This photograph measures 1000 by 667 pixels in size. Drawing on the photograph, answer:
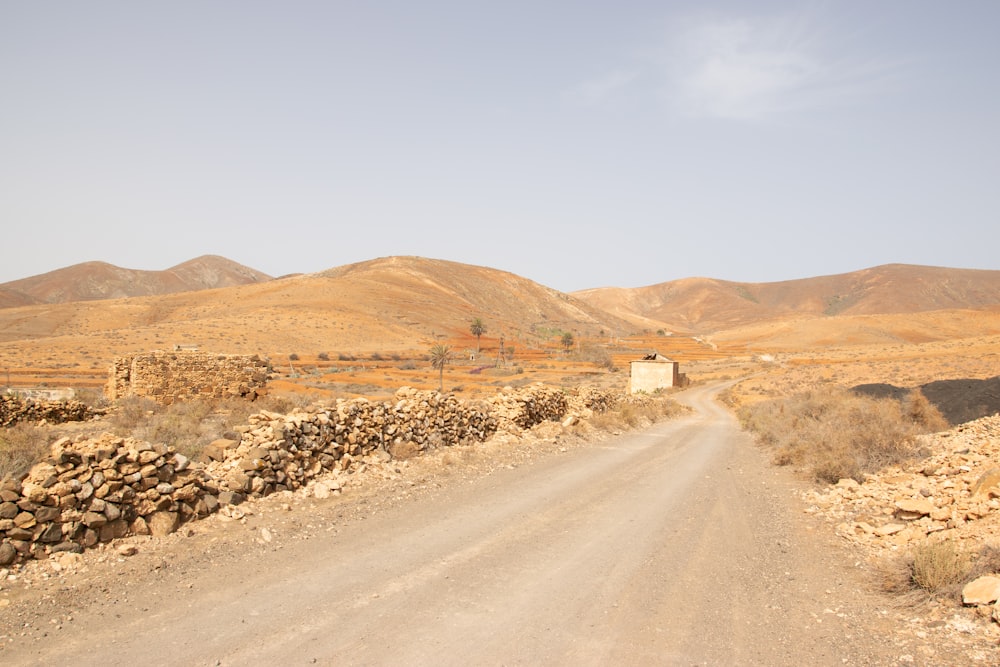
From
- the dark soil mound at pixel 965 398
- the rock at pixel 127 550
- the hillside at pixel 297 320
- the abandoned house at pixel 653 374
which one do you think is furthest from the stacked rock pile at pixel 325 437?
the hillside at pixel 297 320

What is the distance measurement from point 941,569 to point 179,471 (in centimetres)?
895

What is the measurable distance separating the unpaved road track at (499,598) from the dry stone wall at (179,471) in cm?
80

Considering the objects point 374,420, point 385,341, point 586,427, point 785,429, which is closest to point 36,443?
point 374,420

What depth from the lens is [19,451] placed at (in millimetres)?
8297

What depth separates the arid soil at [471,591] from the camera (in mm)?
4887

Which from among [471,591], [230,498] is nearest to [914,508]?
[471,591]

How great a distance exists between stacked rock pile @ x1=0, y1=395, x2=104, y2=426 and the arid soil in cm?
1330

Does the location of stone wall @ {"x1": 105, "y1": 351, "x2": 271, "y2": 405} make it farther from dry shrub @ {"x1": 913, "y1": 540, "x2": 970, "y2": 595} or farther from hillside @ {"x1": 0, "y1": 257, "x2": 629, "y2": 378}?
hillside @ {"x1": 0, "y1": 257, "x2": 629, "y2": 378}

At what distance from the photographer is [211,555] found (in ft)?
22.8

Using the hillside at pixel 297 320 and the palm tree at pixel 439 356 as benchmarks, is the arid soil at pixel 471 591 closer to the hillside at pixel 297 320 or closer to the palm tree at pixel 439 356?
the palm tree at pixel 439 356

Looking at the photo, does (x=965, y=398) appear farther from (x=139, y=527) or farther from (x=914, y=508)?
(x=139, y=527)

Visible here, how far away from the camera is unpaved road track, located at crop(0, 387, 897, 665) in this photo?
4.86 meters

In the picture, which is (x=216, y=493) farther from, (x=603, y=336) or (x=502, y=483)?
(x=603, y=336)

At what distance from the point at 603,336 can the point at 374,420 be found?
133282mm
